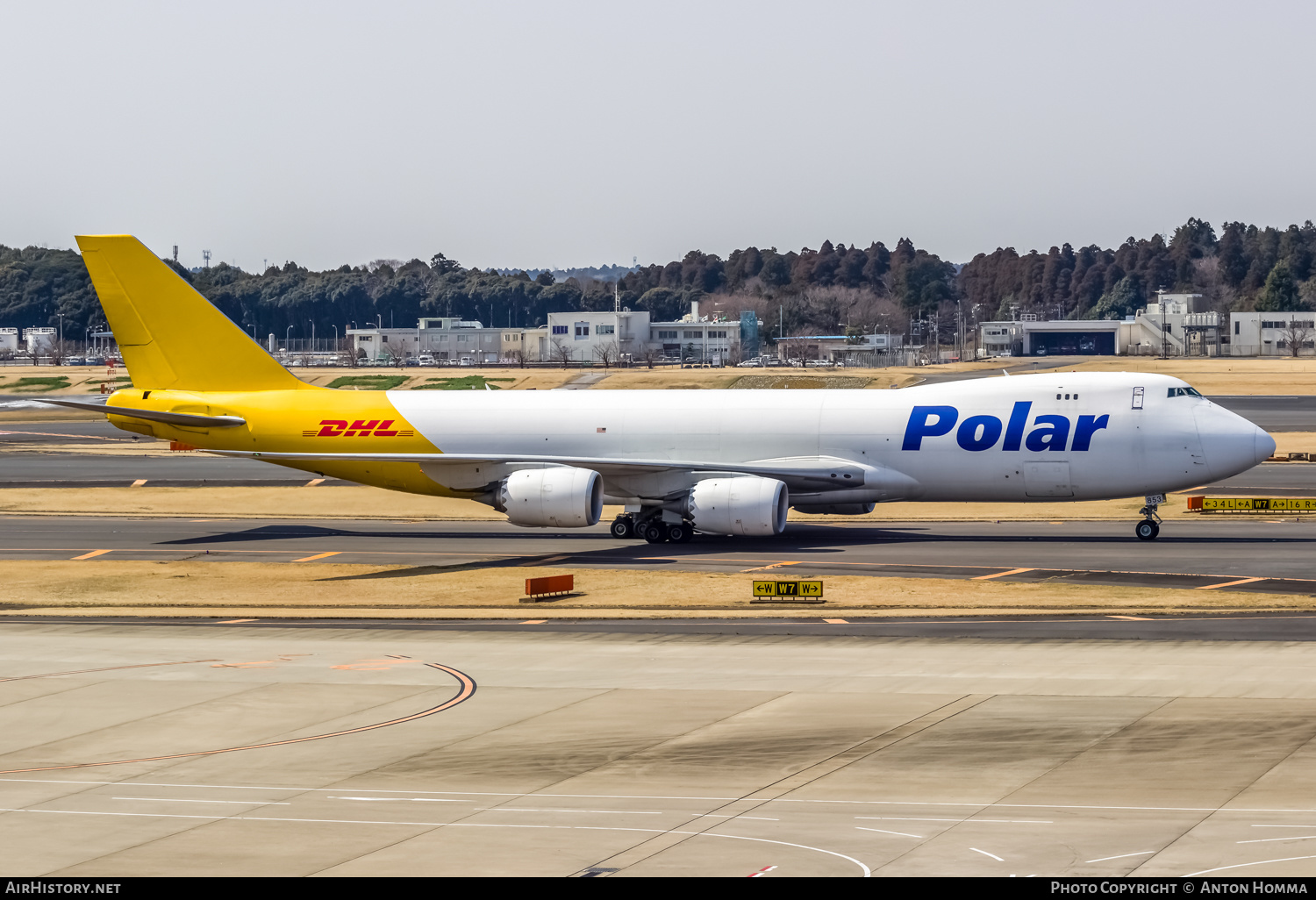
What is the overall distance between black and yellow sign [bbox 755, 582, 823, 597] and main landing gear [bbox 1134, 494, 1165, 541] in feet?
53.8

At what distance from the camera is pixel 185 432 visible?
187 feet

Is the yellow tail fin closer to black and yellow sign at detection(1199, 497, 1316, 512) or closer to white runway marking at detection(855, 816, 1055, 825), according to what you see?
black and yellow sign at detection(1199, 497, 1316, 512)

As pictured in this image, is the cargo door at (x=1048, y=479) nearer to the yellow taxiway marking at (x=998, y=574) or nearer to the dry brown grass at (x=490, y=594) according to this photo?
the yellow taxiway marking at (x=998, y=574)

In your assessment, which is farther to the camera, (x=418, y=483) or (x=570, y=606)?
(x=418, y=483)

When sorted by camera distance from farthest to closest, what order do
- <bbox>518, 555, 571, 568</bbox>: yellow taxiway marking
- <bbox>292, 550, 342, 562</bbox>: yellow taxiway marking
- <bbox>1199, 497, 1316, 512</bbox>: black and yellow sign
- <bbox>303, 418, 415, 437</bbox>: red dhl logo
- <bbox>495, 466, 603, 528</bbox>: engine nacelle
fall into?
1. <bbox>1199, 497, 1316, 512</bbox>: black and yellow sign
2. <bbox>303, 418, 415, 437</bbox>: red dhl logo
3. <bbox>292, 550, 342, 562</bbox>: yellow taxiway marking
4. <bbox>495, 466, 603, 528</bbox>: engine nacelle
5. <bbox>518, 555, 571, 568</bbox>: yellow taxiway marking

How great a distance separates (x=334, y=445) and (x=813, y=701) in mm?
32003

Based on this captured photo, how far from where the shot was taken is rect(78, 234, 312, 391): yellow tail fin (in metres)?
56.0

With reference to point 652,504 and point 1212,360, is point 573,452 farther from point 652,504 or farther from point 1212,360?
point 1212,360

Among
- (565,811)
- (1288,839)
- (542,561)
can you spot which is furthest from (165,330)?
(1288,839)

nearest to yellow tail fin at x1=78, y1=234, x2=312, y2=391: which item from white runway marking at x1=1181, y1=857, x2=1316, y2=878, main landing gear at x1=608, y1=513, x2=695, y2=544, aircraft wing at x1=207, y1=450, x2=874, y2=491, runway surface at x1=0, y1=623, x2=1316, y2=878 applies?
aircraft wing at x1=207, y1=450, x2=874, y2=491

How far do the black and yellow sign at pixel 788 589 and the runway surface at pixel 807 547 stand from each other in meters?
4.86

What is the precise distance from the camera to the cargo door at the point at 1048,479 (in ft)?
165

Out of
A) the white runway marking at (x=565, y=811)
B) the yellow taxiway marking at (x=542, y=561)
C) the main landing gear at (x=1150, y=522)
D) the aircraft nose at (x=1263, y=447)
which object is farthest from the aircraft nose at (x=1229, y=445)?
the white runway marking at (x=565, y=811)
